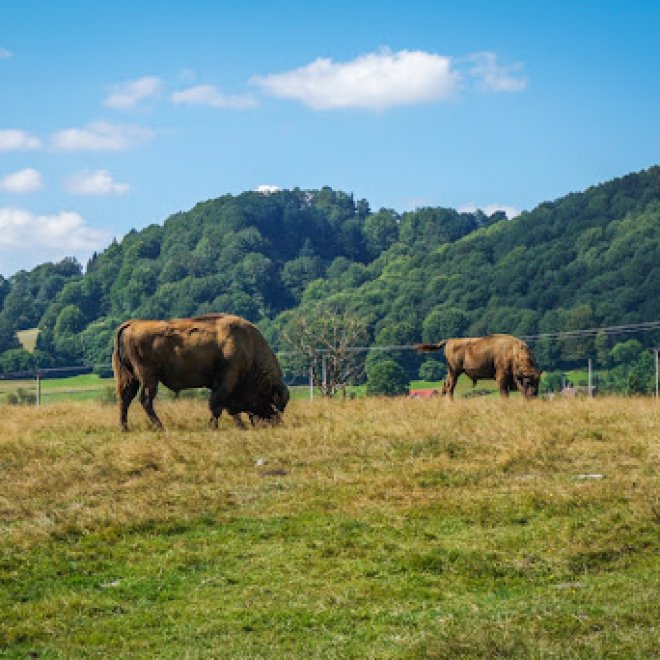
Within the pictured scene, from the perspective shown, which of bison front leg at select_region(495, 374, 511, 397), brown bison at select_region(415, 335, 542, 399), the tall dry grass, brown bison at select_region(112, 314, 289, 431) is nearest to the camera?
the tall dry grass

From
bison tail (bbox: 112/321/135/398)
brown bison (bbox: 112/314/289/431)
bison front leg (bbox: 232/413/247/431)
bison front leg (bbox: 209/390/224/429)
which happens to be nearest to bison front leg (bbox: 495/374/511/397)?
brown bison (bbox: 112/314/289/431)

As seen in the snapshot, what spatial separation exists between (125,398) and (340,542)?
1149 centimetres

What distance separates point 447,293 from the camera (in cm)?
12575

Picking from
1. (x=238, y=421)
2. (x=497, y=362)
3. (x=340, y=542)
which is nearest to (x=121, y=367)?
(x=238, y=421)

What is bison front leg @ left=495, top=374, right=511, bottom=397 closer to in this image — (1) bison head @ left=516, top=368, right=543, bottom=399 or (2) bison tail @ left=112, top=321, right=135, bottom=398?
(1) bison head @ left=516, top=368, right=543, bottom=399

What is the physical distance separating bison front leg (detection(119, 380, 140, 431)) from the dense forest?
215 feet

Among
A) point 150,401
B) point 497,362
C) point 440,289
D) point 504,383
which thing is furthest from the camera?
point 440,289

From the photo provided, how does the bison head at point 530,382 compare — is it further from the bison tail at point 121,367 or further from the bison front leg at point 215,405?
the bison tail at point 121,367

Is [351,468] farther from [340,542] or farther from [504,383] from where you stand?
[504,383]

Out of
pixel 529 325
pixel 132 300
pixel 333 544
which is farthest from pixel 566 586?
pixel 132 300

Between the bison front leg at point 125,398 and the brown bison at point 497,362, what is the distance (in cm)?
1006

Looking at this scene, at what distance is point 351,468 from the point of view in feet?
51.3

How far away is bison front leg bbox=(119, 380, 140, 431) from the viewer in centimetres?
2173

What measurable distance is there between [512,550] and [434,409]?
11060 millimetres
